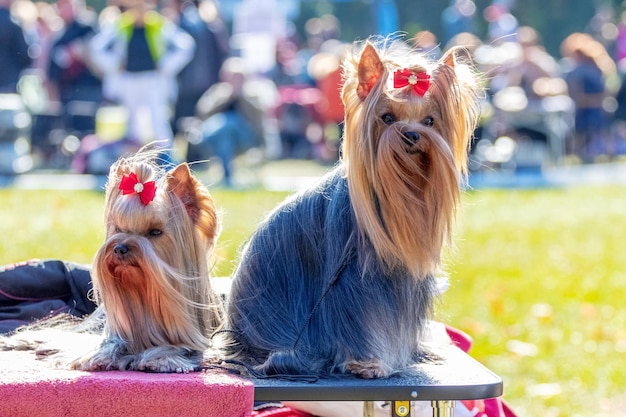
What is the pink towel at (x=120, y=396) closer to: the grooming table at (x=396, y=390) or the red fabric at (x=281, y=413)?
the grooming table at (x=396, y=390)

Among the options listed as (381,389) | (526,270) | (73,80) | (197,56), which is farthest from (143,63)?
(381,389)

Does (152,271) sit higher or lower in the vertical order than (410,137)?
lower

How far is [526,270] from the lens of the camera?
26.5 ft

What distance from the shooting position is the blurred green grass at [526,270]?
5.56m

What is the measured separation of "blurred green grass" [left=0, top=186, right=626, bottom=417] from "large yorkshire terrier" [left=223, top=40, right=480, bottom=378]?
0.20m

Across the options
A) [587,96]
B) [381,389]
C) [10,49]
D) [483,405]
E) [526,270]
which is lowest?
[526,270]

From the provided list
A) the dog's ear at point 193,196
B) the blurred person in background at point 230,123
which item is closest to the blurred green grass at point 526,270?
the dog's ear at point 193,196

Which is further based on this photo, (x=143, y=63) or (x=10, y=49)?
(x=10, y=49)

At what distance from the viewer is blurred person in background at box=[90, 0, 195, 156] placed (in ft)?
40.3

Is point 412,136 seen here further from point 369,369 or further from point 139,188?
point 139,188

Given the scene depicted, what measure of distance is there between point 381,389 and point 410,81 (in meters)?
0.91

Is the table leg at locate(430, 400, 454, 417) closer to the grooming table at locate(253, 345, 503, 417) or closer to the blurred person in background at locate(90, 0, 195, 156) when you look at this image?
the grooming table at locate(253, 345, 503, 417)

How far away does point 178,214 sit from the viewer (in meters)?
3.20

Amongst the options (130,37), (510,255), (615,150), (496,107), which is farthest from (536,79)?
(510,255)
